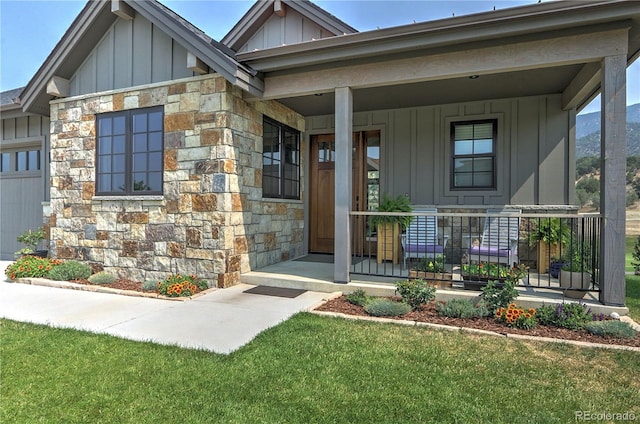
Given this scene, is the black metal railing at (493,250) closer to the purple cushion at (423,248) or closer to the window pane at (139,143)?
the purple cushion at (423,248)

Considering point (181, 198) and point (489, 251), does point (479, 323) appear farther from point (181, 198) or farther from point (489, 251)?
point (181, 198)

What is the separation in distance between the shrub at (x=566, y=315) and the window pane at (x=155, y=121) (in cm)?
548

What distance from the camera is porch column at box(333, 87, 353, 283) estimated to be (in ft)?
15.5

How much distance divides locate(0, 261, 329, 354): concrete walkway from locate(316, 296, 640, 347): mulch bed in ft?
1.04

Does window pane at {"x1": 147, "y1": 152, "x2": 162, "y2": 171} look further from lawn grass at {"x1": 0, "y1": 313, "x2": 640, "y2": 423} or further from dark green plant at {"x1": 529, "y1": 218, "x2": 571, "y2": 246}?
dark green plant at {"x1": 529, "y1": 218, "x2": 571, "y2": 246}

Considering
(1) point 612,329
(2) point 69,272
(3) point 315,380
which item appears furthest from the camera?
(2) point 69,272

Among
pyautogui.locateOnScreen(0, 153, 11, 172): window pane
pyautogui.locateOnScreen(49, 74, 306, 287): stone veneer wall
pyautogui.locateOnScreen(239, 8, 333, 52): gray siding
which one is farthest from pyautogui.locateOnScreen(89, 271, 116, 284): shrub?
pyautogui.locateOnScreen(239, 8, 333, 52): gray siding

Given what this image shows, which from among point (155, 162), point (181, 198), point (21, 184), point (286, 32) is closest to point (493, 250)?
point (181, 198)

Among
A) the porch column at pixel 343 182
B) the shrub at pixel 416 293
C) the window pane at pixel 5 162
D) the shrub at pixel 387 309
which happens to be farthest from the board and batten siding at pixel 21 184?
the shrub at pixel 416 293

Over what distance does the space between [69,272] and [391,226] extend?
5076mm

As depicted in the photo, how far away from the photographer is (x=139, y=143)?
5.53 m

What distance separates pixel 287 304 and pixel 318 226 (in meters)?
3.23

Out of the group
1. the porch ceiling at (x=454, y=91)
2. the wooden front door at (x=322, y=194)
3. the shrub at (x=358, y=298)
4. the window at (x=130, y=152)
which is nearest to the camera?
the shrub at (x=358, y=298)

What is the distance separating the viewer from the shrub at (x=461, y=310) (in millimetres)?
3707
